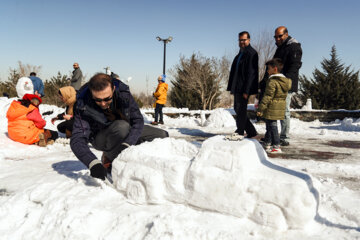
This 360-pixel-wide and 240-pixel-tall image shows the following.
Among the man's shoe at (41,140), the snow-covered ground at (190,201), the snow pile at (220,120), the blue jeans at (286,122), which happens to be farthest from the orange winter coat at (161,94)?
the snow-covered ground at (190,201)

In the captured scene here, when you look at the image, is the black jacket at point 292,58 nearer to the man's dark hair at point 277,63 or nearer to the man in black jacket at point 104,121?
the man's dark hair at point 277,63

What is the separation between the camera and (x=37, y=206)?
225cm

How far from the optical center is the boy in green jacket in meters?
4.16

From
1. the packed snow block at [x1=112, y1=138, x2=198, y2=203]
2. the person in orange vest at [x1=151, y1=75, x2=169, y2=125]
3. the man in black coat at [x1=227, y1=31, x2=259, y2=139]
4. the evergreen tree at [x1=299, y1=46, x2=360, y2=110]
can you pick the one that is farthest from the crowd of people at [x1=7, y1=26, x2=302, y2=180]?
the evergreen tree at [x1=299, y1=46, x2=360, y2=110]

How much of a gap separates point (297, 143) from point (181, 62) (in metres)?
15.5

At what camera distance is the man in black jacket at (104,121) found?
2545 millimetres

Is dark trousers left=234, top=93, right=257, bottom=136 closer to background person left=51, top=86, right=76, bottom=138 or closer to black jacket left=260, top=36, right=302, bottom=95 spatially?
black jacket left=260, top=36, right=302, bottom=95

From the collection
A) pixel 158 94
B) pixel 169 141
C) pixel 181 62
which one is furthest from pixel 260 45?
pixel 169 141

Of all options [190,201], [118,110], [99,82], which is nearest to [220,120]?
[118,110]

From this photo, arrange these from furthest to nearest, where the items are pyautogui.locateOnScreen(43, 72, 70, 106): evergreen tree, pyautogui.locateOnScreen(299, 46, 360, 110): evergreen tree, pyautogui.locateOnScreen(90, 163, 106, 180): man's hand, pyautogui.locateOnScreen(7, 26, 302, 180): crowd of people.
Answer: pyautogui.locateOnScreen(43, 72, 70, 106): evergreen tree → pyautogui.locateOnScreen(299, 46, 360, 110): evergreen tree → pyautogui.locateOnScreen(7, 26, 302, 180): crowd of people → pyautogui.locateOnScreen(90, 163, 106, 180): man's hand

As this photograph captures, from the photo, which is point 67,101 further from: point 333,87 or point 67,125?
point 333,87

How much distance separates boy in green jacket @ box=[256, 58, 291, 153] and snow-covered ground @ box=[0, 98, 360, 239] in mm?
1580

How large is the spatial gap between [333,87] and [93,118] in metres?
15.9

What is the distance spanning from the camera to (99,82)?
2.52m
